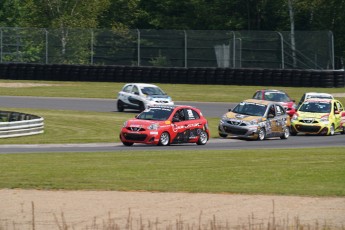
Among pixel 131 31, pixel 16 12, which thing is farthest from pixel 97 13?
pixel 131 31

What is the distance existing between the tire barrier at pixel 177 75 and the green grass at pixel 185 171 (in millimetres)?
29845

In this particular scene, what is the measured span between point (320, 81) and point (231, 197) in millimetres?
39931

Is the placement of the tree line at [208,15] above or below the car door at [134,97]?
above

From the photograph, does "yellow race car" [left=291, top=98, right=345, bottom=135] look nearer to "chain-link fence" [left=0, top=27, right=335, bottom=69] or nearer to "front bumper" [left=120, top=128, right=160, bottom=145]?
"front bumper" [left=120, top=128, right=160, bottom=145]

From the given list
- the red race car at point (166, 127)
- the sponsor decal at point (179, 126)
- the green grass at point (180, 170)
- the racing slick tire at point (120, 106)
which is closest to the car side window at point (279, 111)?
the red race car at point (166, 127)

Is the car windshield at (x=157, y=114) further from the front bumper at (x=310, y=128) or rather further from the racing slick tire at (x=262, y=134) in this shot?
the front bumper at (x=310, y=128)

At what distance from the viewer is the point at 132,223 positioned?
1658cm

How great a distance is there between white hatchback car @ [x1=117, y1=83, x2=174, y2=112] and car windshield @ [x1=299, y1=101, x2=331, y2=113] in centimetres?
882

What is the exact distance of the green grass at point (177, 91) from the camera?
57375 mm

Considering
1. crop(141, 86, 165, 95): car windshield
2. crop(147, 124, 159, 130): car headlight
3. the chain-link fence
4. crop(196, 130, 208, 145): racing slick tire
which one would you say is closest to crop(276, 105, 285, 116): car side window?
crop(196, 130, 208, 145): racing slick tire

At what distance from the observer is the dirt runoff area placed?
16.5 meters

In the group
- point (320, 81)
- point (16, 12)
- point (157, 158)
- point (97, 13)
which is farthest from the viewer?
point (16, 12)

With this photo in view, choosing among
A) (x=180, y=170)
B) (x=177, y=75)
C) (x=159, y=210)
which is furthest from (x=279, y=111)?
(x=177, y=75)

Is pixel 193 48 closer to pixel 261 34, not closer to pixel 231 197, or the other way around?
pixel 261 34
